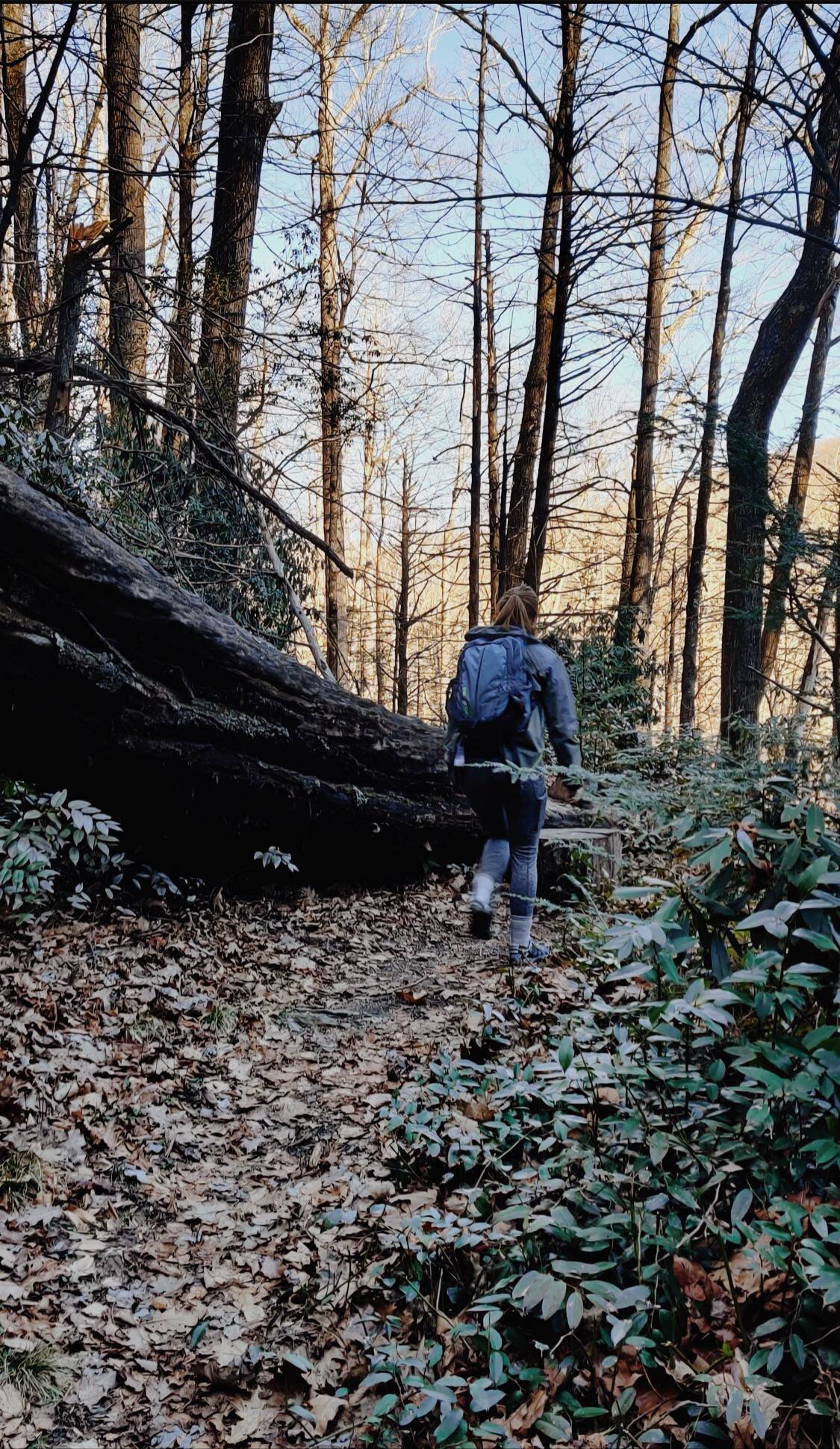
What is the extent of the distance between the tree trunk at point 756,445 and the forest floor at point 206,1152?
5190 mm

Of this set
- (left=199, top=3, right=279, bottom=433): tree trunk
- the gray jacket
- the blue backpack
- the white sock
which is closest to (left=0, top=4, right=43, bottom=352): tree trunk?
(left=199, top=3, right=279, bottom=433): tree trunk

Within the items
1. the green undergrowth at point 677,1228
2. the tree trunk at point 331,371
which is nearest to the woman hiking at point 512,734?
the green undergrowth at point 677,1228

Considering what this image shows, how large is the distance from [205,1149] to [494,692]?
9.97 feet

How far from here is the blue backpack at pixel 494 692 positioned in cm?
552

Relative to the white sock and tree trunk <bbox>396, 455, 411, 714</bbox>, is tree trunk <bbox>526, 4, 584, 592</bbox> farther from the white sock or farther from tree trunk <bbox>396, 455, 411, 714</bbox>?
tree trunk <bbox>396, 455, 411, 714</bbox>

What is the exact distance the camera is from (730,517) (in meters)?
9.62

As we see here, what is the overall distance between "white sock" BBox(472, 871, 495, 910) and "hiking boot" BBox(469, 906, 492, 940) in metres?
0.03

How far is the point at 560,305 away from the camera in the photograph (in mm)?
7434

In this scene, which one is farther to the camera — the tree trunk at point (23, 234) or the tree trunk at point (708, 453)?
the tree trunk at point (708, 453)

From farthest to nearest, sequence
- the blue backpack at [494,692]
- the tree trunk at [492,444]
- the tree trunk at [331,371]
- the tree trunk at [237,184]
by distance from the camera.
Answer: the tree trunk at [492,444] < the tree trunk at [331,371] < the tree trunk at [237,184] < the blue backpack at [494,692]

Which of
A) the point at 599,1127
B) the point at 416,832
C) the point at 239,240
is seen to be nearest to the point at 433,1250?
the point at 599,1127

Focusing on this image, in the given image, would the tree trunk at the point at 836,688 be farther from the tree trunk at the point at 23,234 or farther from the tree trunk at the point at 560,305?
the tree trunk at the point at 23,234

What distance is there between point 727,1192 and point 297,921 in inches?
176

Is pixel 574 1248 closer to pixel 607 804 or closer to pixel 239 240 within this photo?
pixel 607 804
